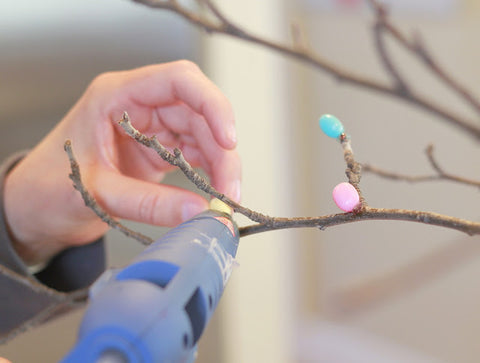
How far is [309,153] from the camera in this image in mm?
1391

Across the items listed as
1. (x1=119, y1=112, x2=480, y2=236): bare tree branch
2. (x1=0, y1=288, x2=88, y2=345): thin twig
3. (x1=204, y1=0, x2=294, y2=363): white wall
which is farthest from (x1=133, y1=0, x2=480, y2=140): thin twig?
(x1=204, y1=0, x2=294, y2=363): white wall

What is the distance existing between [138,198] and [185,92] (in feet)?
0.31

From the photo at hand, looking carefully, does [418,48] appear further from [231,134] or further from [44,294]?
[44,294]

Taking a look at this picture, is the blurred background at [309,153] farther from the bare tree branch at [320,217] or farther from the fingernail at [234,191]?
the bare tree branch at [320,217]

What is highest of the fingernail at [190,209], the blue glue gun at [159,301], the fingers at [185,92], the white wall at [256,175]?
the white wall at [256,175]

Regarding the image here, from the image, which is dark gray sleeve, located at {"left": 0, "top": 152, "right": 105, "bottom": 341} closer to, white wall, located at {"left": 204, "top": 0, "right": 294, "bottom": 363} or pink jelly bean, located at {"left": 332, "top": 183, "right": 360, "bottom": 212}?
pink jelly bean, located at {"left": 332, "top": 183, "right": 360, "bottom": 212}

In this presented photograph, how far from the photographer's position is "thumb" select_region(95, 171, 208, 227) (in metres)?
0.37

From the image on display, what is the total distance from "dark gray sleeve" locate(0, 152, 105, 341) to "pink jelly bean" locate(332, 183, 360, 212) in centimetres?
23

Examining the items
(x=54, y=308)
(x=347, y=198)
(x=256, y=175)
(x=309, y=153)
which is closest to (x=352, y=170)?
(x=347, y=198)

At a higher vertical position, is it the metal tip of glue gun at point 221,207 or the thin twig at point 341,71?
the thin twig at point 341,71

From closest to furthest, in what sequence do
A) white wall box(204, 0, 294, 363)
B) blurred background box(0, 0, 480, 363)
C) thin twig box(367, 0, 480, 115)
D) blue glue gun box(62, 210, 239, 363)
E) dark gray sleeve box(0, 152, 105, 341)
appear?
blue glue gun box(62, 210, 239, 363) < thin twig box(367, 0, 480, 115) < dark gray sleeve box(0, 152, 105, 341) < blurred background box(0, 0, 480, 363) < white wall box(204, 0, 294, 363)

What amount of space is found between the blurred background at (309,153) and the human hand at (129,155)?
0.07 m

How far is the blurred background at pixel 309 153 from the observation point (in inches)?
28.1

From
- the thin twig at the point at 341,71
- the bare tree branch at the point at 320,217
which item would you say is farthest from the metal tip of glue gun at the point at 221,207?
the thin twig at the point at 341,71
